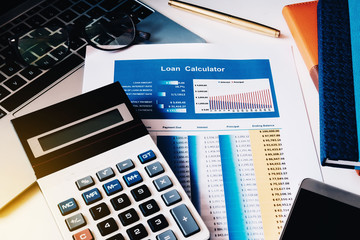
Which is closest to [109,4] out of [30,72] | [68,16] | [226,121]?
[68,16]

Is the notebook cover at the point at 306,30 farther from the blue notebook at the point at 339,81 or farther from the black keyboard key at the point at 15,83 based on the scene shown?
the black keyboard key at the point at 15,83

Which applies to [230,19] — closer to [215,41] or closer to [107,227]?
[215,41]

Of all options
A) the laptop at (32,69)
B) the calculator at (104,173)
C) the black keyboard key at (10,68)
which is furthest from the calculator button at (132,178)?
the black keyboard key at (10,68)

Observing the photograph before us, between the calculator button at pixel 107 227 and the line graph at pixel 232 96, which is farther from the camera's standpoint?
the line graph at pixel 232 96

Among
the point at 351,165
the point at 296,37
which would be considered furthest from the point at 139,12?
the point at 351,165

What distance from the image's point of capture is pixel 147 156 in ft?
1.29

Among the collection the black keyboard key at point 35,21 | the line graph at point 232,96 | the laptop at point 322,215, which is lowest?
the laptop at point 322,215

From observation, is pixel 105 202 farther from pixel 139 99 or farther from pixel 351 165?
pixel 351 165

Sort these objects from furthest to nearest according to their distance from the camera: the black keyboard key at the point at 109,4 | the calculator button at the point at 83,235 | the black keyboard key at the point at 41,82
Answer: the black keyboard key at the point at 109,4, the black keyboard key at the point at 41,82, the calculator button at the point at 83,235

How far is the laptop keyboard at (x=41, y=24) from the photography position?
46cm

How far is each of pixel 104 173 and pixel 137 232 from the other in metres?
0.07

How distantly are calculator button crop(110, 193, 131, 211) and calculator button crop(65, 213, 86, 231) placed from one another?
3 centimetres

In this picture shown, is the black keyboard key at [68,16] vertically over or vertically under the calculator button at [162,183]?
over

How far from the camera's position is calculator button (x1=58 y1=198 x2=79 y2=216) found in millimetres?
351
